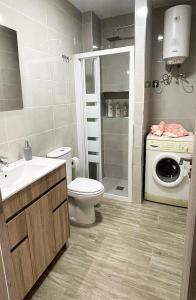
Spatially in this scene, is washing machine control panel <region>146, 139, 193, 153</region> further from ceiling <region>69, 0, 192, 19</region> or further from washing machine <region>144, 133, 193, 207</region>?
ceiling <region>69, 0, 192, 19</region>

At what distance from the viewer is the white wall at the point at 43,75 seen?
1.69 metres

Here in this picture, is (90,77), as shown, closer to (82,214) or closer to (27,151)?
(27,151)

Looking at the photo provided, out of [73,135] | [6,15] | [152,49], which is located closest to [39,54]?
[6,15]

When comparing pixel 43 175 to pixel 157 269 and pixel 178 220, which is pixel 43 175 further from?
pixel 178 220

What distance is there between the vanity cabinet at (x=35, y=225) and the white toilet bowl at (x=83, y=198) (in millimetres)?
289

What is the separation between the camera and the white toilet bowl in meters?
2.00

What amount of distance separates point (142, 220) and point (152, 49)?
7.46 feet

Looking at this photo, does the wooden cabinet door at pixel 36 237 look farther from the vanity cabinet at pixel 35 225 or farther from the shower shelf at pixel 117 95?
the shower shelf at pixel 117 95

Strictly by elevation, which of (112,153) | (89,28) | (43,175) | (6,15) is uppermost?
(89,28)

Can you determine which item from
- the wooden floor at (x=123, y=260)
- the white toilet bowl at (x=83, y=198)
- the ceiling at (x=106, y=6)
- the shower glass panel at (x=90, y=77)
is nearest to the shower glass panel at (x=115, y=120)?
the shower glass panel at (x=90, y=77)

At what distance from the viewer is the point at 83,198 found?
2.00 meters

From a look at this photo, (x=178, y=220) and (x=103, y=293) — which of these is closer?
(x=103, y=293)

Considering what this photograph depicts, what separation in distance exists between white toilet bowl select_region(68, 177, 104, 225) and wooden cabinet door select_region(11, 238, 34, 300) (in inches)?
30.8

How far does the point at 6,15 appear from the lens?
1.56m
